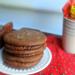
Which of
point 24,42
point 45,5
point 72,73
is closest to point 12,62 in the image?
point 24,42

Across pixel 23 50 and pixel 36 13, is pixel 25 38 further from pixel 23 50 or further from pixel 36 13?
pixel 36 13

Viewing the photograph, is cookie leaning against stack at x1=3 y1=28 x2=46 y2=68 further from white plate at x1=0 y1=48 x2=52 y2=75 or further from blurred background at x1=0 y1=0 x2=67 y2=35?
blurred background at x1=0 y1=0 x2=67 y2=35

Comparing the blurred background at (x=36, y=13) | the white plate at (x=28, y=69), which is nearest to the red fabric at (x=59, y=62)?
the white plate at (x=28, y=69)

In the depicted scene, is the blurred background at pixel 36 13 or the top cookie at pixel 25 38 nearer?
the top cookie at pixel 25 38

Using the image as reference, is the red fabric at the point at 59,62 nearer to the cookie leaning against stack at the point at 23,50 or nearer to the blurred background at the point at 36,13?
the cookie leaning against stack at the point at 23,50

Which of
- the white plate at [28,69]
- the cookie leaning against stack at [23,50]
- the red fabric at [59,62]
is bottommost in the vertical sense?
the red fabric at [59,62]

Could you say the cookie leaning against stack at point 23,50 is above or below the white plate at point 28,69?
above

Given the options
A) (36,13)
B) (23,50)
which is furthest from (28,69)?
(36,13)
